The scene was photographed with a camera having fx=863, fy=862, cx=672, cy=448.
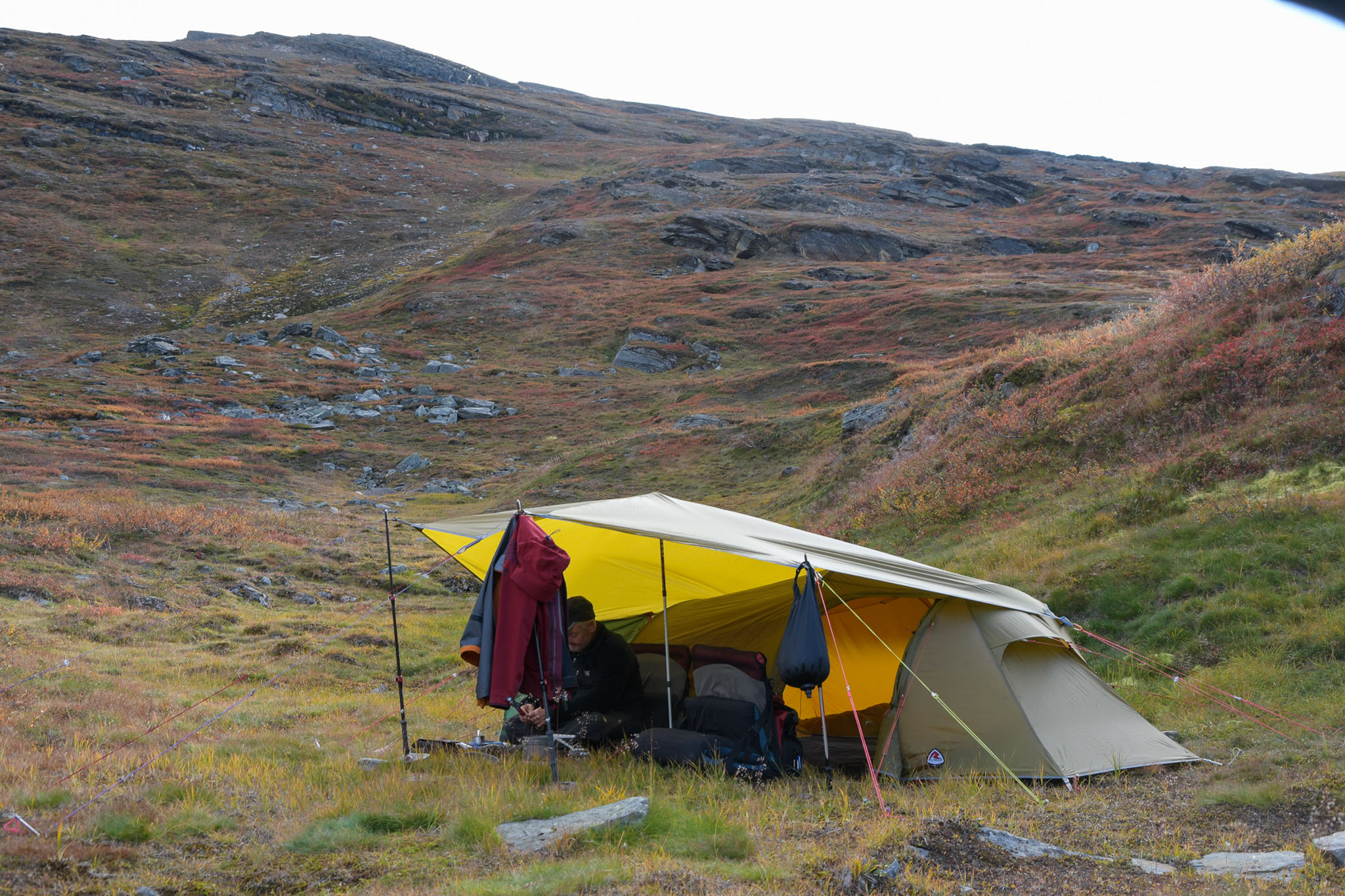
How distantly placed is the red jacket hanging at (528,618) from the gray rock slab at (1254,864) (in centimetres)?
455

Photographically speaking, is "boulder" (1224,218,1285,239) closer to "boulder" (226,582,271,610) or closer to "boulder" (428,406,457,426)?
"boulder" (428,406,457,426)

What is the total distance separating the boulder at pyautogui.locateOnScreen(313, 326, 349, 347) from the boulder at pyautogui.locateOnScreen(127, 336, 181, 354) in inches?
302

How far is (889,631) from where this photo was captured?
31.6 feet

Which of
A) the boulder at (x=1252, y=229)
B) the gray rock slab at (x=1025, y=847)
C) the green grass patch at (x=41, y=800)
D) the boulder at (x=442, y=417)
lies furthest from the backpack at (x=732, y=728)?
the boulder at (x=1252, y=229)

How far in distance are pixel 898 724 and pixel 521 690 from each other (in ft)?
11.7

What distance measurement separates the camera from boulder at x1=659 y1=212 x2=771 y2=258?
2872 inches

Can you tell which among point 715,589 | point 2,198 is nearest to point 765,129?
point 2,198

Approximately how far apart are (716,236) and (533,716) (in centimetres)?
6924

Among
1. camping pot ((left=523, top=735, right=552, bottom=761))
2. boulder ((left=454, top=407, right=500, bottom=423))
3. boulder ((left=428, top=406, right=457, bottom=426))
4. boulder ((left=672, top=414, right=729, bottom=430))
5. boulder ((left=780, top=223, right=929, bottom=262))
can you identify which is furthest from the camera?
boulder ((left=780, top=223, right=929, bottom=262))

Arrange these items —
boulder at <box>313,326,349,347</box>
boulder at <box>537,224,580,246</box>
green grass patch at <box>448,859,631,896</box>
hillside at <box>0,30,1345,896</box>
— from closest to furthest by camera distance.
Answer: green grass patch at <box>448,859,631,896</box> < hillside at <box>0,30,1345,896</box> < boulder at <box>313,326,349,347</box> < boulder at <box>537,224,580,246</box>

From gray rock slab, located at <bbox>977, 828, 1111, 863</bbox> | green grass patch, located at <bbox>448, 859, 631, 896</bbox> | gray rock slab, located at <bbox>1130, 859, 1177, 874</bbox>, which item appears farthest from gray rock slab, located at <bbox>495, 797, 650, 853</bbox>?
gray rock slab, located at <bbox>1130, 859, 1177, 874</bbox>

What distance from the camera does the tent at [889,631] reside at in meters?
7.78

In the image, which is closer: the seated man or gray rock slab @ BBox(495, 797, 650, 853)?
gray rock slab @ BBox(495, 797, 650, 853)


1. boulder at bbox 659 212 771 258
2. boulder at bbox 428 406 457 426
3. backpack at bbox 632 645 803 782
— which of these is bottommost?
boulder at bbox 428 406 457 426
